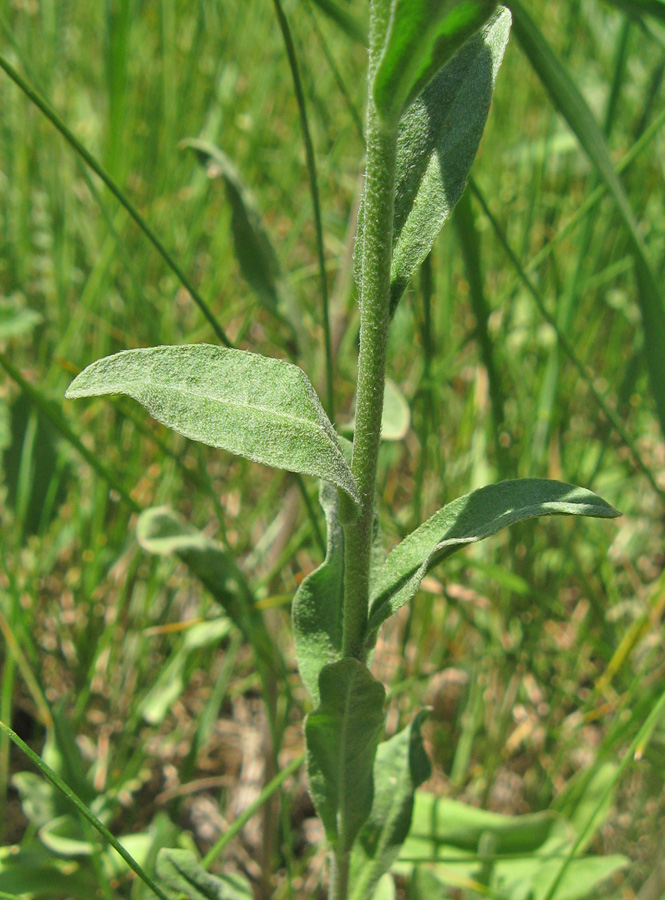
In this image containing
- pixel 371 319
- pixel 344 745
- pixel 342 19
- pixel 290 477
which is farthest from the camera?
pixel 290 477

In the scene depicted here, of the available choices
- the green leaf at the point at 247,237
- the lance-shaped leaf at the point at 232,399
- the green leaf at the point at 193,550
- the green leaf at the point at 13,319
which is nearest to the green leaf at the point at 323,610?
the lance-shaped leaf at the point at 232,399

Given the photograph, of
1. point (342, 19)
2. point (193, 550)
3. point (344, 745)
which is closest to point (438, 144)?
point (342, 19)

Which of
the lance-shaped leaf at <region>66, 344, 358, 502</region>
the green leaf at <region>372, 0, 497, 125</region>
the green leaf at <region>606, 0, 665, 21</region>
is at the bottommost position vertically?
the lance-shaped leaf at <region>66, 344, 358, 502</region>

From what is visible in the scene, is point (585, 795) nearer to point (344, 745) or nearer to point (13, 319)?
point (344, 745)

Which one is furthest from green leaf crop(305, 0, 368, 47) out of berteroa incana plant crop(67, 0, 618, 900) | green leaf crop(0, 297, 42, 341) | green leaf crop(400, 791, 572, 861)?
green leaf crop(400, 791, 572, 861)

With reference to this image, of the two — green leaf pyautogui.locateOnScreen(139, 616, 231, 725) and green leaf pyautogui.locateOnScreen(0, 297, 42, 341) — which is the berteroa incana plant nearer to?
green leaf pyautogui.locateOnScreen(139, 616, 231, 725)
